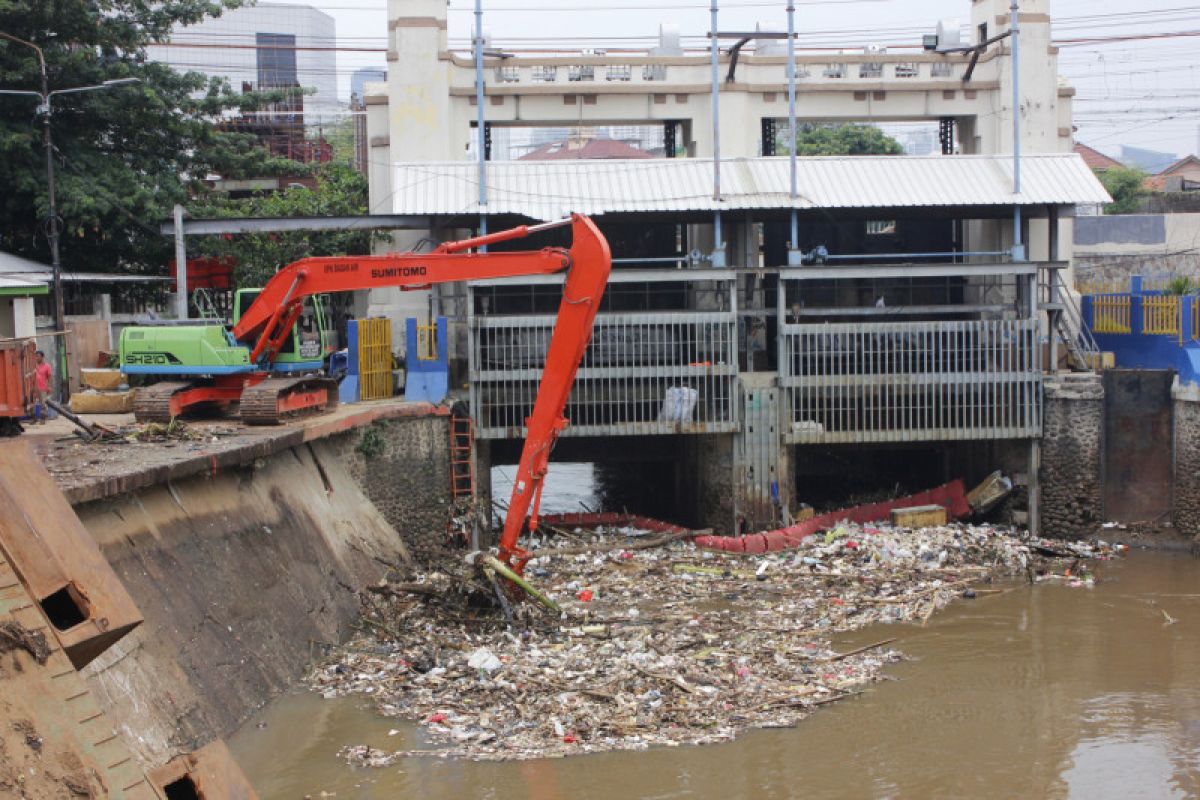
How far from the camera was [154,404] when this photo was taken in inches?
706

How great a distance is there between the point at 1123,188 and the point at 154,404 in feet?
128

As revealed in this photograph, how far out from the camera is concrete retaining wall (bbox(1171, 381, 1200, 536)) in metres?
21.6

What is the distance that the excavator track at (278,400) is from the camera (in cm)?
1780

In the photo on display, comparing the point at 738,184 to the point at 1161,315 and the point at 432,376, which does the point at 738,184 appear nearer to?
the point at 432,376

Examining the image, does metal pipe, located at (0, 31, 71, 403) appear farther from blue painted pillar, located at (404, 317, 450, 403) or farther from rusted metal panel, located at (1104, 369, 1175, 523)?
rusted metal panel, located at (1104, 369, 1175, 523)

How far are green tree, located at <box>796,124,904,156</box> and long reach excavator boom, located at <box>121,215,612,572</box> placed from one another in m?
35.6

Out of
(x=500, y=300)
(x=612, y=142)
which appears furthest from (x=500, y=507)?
(x=612, y=142)

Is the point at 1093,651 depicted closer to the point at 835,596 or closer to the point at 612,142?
the point at 835,596

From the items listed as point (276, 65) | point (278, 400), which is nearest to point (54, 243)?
point (278, 400)

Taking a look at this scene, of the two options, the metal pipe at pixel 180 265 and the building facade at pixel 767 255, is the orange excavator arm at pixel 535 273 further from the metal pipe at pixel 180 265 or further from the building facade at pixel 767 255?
the metal pipe at pixel 180 265

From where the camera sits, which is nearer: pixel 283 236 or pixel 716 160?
pixel 716 160

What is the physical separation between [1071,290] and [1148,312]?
241 centimetres

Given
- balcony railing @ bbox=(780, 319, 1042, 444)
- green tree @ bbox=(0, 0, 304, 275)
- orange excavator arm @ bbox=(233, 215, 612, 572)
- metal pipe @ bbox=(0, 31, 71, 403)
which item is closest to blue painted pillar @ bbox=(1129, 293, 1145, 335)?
balcony railing @ bbox=(780, 319, 1042, 444)

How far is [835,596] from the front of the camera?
18062mm
